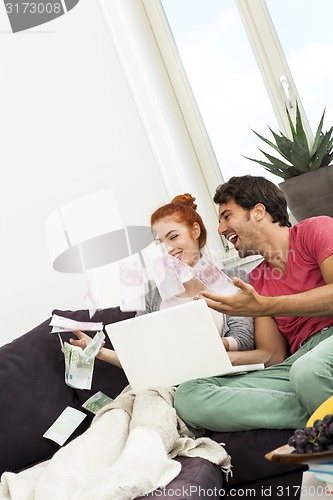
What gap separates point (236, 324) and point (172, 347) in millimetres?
483

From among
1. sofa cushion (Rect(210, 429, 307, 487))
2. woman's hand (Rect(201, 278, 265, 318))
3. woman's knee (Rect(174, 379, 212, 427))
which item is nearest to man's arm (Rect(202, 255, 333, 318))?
woman's hand (Rect(201, 278, 265, 318))

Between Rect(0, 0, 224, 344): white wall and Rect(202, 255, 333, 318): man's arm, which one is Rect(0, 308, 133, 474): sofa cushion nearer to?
Rect(0, 0, 224, 344): white wall

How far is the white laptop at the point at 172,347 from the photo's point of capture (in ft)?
7.07

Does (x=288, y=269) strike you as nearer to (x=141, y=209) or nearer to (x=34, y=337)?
(x=34, y=337)

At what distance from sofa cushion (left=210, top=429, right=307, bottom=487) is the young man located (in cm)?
3

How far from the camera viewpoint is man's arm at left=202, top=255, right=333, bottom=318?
2.11 metres

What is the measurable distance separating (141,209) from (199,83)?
898 mm

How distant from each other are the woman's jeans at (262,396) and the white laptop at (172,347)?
0.06 m

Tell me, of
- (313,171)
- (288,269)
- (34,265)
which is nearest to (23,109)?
(34,265)

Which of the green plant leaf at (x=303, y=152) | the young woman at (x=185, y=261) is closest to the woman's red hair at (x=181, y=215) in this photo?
the young woman at (x=185, y=261)

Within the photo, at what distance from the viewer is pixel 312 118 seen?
3992 millimetres

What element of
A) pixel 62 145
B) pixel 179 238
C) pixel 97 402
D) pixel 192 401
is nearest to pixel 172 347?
pixel 192 401

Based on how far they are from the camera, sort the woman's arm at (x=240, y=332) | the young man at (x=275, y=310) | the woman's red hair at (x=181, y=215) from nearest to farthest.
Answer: the young man at (x=275, y=310) < the woman's arm at (x=240, y=332) < the woman's red hair at (x=181, y=215)

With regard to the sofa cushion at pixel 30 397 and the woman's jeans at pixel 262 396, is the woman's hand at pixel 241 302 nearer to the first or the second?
the woman's jeans at pixel 262 396
